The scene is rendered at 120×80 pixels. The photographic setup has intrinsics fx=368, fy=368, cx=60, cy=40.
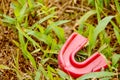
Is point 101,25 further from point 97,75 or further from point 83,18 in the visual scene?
point 97,75

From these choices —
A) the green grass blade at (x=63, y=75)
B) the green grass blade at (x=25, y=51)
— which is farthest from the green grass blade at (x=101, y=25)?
the green grass blade at (x=25, y=51)

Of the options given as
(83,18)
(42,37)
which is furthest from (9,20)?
(83,18)

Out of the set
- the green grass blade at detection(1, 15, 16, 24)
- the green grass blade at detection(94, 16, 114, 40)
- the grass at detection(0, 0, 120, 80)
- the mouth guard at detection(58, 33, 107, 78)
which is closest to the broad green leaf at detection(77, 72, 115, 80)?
the grass at detection(0, 0, 120, 80)

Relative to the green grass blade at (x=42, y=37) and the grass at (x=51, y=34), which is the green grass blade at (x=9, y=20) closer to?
the grass at (x=51, y=34)

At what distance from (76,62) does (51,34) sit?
0.31 meters

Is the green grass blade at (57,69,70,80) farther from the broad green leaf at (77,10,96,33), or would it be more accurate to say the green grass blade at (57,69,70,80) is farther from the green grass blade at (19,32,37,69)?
the broad green leaf at (77,10,96,33)

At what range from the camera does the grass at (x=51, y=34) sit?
94.9 inches

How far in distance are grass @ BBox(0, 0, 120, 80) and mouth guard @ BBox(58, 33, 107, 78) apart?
44mm

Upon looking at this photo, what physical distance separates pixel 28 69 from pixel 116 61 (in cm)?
60

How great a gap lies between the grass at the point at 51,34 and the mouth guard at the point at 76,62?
4cm

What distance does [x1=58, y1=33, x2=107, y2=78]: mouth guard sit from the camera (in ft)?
7.98

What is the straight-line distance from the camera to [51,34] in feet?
8.68

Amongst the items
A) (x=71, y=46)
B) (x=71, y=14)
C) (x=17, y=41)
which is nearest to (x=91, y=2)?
(x=71, y=14)

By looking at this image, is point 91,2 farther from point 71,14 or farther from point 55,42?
point 55,42
